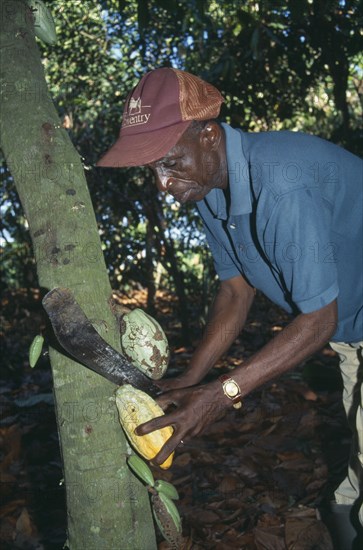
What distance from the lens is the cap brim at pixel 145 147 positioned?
4.57 ft

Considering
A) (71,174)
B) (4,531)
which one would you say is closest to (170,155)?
→ (71,174)

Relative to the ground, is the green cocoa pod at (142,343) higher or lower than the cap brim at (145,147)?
lower

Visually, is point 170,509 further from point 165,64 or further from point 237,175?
point 165,64

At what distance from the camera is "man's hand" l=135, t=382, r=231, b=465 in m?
1.20

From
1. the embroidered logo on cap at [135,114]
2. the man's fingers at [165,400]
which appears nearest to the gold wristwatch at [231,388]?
the man's fingers at [165,400]

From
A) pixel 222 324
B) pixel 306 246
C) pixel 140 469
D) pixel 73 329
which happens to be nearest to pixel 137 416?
pixel 140 469

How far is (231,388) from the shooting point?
4.50 feet

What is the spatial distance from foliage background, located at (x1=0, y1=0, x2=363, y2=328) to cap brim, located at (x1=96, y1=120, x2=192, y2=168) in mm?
2199

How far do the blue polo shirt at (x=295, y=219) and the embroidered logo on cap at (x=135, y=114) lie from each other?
0.27 metres

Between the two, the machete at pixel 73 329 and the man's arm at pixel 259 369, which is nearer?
the machete at pixel 73 329

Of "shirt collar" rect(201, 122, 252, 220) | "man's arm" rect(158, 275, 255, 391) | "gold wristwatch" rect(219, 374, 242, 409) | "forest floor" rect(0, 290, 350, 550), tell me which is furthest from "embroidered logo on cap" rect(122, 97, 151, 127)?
"forest floor" rect(0, 290, 350, 550)

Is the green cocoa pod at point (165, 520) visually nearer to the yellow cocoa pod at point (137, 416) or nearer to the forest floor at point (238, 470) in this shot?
the yellow cocoa pod at point (137, 416)

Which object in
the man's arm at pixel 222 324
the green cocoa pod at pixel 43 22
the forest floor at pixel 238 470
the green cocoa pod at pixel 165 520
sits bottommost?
the forest floor at pixel 238 470

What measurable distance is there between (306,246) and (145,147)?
1.49 ft
